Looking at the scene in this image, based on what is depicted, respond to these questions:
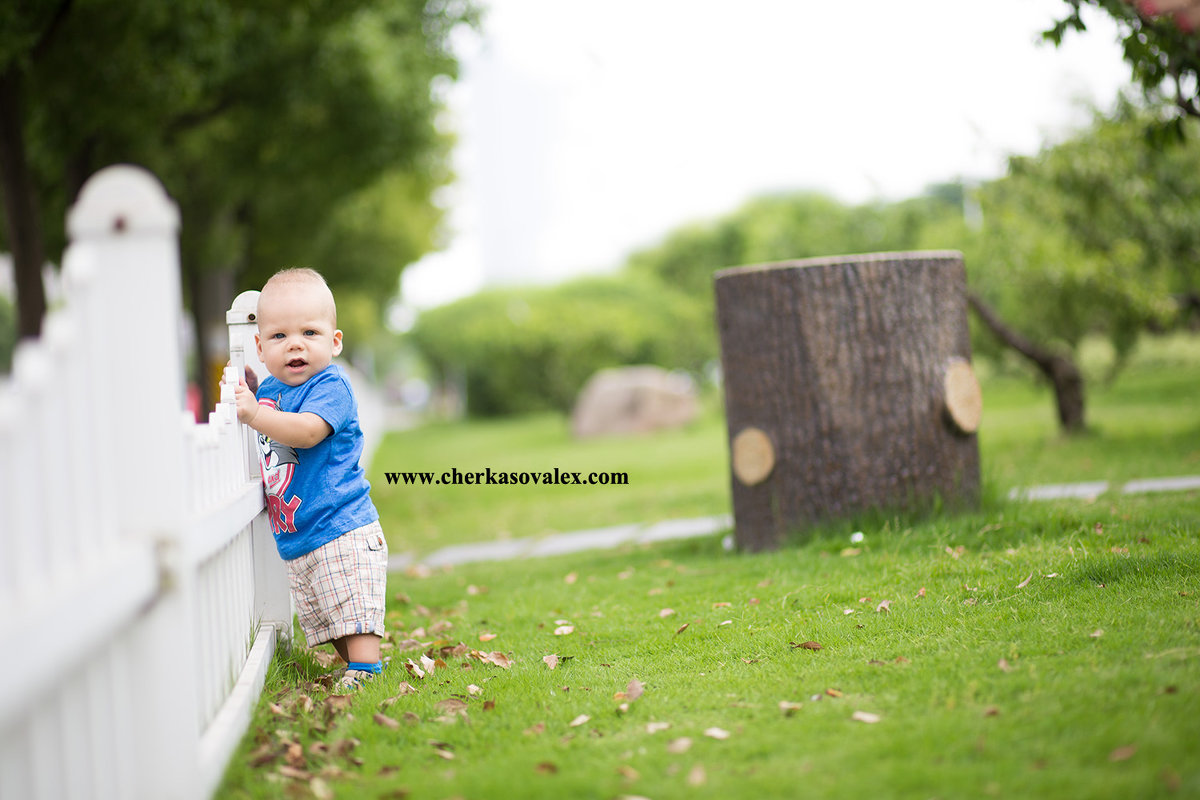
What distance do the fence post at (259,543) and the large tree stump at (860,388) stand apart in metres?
2.39

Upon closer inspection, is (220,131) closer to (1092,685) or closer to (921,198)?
(921,198)

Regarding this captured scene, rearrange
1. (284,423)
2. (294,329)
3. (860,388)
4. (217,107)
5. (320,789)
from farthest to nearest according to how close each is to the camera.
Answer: (217,107), (860,388), (294,329), (284,423), (320,789)

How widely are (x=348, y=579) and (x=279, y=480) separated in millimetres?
420

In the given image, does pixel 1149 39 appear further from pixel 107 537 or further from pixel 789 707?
pixel 107 537

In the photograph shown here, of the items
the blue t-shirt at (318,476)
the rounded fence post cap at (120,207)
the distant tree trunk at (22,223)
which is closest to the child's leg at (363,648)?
the blue t-shirt at (318,476)

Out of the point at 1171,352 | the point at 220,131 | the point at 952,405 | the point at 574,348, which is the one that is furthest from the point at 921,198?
the point at 952,405

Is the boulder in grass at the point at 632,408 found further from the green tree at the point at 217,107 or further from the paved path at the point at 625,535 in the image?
the paved path at the point at 625,535

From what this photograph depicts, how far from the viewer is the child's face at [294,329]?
3303 millimetres

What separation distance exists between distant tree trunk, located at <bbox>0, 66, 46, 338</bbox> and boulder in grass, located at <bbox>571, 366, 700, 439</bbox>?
1015cm

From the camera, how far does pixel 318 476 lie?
3.32 m

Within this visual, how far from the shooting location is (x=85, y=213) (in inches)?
79.8

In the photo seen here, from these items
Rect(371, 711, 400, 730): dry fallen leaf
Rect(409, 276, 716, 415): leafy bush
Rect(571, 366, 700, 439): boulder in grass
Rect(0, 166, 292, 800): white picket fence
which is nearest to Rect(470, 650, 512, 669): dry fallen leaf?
Rect(371, 711, 400, 730): dry fallen leaf

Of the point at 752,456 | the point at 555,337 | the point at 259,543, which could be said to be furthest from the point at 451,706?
the point at 555,337

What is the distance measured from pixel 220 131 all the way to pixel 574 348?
9869mm
